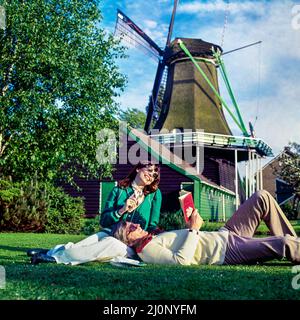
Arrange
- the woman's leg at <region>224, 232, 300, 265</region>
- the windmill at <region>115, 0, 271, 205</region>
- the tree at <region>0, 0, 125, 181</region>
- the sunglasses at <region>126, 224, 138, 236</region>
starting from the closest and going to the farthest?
the woman's leg at <region>224, 232, 300, 265</region> < the sunglasses at <region>126, 224, 138, 236</region> < the tree at <region>0, 0, 125, 181</region> < the windmill at <region>115, 0, 271, 205</region>

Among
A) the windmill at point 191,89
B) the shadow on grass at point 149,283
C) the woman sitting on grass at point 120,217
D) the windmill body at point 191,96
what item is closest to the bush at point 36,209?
the woman sitting on grass at point 120,217

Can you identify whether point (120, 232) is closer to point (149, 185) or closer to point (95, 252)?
point (95, 252)

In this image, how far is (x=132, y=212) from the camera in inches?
222

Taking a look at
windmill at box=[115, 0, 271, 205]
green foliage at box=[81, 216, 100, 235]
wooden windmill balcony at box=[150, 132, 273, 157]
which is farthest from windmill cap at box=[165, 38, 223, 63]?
green foliage at box=[81, 216, 100, 235]

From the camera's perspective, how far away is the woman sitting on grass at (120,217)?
5152mm

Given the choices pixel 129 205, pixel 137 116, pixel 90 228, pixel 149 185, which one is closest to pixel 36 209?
pixel 90 228

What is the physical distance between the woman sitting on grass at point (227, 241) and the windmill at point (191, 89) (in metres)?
23.9

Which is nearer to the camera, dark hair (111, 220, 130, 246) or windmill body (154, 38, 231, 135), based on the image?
dark hair (111, 220, 130, 246)

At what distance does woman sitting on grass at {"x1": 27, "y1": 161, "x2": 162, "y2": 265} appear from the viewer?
5152mm

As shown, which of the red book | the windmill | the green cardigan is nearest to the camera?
the red book

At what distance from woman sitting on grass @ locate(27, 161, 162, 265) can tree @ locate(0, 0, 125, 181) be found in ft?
27.8

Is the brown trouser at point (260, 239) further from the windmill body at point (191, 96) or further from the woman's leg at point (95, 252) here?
the windmill body at point (191, 96)

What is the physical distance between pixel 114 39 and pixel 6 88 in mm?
4995

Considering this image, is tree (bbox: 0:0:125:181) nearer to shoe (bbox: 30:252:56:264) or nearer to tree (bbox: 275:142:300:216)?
shoe (bbox: 30:252:56:264)
